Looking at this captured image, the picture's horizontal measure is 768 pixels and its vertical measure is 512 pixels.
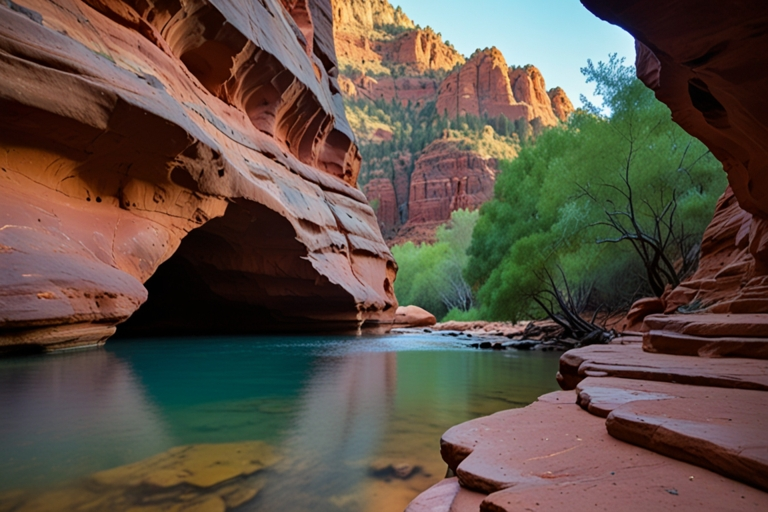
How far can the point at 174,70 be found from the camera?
9203 mm

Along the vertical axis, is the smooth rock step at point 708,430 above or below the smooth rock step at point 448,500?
above

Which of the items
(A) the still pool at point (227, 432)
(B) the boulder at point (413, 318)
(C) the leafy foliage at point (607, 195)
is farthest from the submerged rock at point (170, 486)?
(B) the boulder at point (413, 318)

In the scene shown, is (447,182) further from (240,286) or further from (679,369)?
(679,369)

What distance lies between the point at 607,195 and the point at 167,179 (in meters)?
10.5

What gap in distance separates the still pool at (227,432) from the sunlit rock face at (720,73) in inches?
94.3

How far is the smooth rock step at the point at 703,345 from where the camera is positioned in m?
3.48

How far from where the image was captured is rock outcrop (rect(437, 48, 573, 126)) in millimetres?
71750

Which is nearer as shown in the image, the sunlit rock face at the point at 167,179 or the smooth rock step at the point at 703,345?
the smooth rock step at the point at 703,345

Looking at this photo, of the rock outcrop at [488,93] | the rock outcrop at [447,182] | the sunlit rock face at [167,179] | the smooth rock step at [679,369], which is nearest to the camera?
the smooth rock step at [679,369]

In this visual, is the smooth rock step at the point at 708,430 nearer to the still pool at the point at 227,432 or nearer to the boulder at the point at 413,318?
the still pool at the point at 227,432

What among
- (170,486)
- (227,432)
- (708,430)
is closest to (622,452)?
(708,430)

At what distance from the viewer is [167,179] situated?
8.22 meters

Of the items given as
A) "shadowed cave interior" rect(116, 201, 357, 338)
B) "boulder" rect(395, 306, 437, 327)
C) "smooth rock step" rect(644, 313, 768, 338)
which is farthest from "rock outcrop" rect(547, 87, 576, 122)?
"smooth rock step" rect(644, 313, 768, 338)

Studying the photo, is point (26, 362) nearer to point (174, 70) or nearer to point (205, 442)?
point (205, 442)
